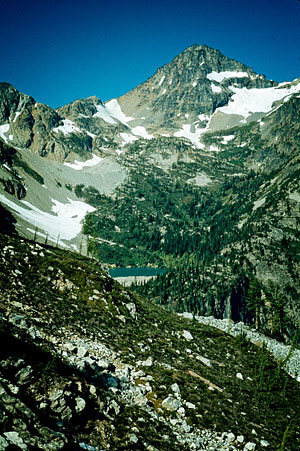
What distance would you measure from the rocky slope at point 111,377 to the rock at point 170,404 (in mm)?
79

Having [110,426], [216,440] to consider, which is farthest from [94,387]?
[216,440]

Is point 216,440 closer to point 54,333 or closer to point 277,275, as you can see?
point 54,333

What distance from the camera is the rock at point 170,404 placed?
1875 cm

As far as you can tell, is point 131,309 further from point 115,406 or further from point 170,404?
point 115,406

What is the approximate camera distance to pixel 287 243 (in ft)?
566

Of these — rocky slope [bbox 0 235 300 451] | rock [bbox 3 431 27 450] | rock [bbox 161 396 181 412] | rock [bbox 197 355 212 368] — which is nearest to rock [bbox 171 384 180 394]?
rocky slope [bbox 0 235 300 451]

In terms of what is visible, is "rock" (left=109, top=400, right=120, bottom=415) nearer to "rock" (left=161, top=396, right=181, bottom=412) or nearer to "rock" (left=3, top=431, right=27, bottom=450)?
"rock" (left=161, top=396, right=181, bottom=412)

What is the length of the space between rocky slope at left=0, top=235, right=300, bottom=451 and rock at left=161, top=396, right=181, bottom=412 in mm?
79

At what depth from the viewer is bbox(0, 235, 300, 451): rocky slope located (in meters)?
12.3

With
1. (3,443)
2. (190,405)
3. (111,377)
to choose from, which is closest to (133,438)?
(111,377)

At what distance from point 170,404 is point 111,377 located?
401cm

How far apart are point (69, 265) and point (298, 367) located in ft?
144

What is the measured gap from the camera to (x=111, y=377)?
732 inches

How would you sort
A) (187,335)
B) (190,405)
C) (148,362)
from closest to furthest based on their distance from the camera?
1. (190,405)
2. (148,362)
3. (187,335)
